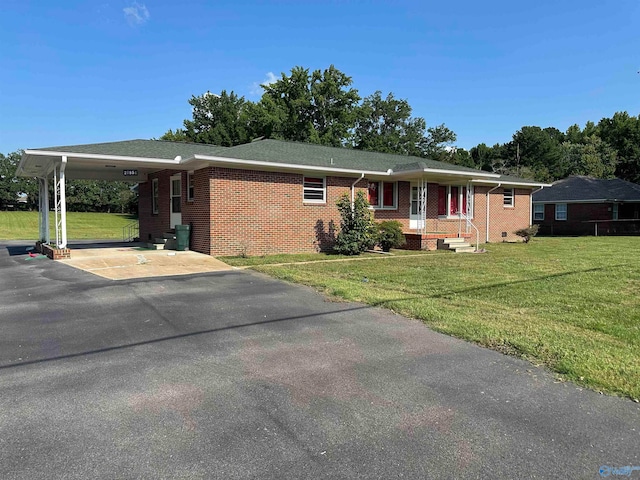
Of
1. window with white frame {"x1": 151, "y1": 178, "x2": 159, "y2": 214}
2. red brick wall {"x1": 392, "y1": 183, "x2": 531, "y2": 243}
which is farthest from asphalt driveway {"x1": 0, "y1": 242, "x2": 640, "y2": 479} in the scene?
red brick wall {"x1": 392, "y1": 183, "x2": 531, "y2": 243}

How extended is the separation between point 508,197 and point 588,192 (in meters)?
12.6

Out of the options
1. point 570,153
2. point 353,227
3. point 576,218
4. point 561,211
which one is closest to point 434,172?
point 353,227

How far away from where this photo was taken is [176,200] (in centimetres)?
1677

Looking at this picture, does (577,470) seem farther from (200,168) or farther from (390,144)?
(390,144)

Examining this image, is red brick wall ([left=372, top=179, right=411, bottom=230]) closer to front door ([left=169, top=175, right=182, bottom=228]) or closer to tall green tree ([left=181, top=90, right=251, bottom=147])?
front door ([left=169, top=175, right=182, bottom=228])

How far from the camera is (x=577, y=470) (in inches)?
104

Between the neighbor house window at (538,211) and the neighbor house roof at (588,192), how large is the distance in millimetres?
471

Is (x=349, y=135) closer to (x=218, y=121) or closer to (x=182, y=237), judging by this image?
(x=218, y=121)

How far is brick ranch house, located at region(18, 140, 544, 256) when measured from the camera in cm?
1377

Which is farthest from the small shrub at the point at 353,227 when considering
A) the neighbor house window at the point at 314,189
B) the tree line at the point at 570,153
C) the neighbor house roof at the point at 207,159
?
the tree line at the point at 570,153

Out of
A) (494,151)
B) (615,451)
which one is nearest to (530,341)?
(615,451)

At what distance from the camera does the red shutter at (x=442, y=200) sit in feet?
65.7

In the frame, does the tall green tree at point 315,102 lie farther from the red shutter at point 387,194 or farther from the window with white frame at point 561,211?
the red shutter at point 387,194

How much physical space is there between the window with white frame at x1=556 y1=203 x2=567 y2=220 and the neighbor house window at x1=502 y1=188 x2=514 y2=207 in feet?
38.1
